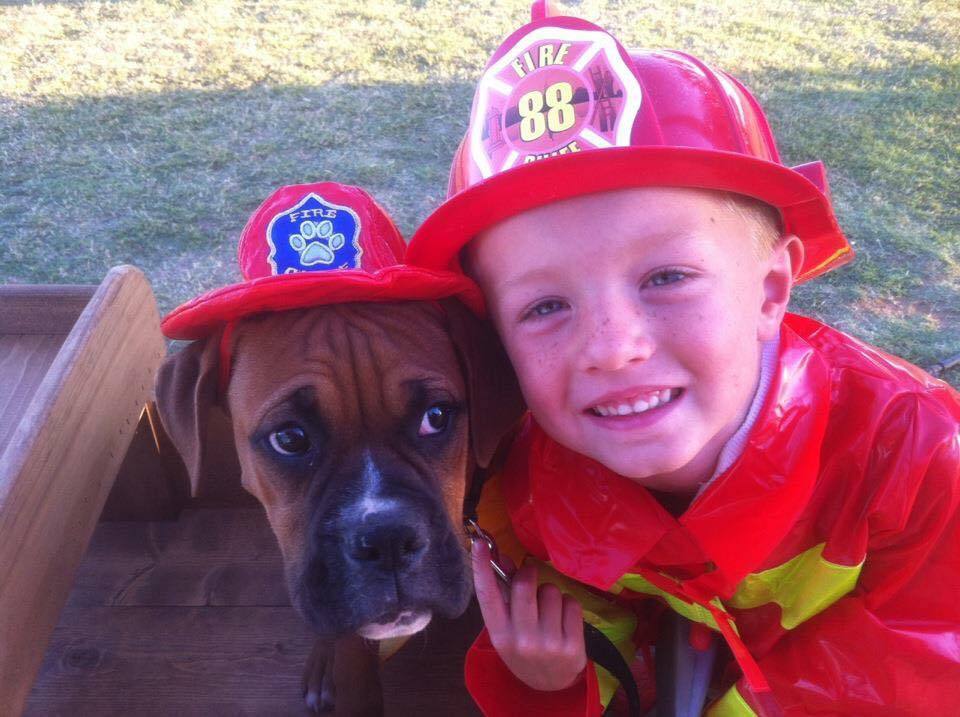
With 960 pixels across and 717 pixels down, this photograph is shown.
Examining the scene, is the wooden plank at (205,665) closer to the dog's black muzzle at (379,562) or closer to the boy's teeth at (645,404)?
the dog's black muzzle at (379,562)

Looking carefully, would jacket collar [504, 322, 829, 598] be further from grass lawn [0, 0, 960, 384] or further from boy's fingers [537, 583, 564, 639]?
grass lawn [0, 0, 960, 384]

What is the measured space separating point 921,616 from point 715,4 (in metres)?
7.84

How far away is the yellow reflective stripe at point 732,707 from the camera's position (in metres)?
2.06

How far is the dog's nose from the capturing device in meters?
1.90

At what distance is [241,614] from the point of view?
2889 mm

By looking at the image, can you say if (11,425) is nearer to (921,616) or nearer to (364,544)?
(364,544)

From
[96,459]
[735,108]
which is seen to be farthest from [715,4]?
[96,459]

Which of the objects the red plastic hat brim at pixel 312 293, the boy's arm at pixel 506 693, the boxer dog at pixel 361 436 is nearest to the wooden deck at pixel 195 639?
the boy's arm at pixel 506 693

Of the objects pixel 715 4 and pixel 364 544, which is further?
pixel 715 4

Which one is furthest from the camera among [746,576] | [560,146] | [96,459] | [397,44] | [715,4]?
[715,4]

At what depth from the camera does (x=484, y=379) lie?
7.30 feet

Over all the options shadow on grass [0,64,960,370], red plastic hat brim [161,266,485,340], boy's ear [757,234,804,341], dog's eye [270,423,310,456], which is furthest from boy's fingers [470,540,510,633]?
shadow on grass [0,64,960,370]

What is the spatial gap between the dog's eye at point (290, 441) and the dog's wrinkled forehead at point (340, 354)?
3.2 inches

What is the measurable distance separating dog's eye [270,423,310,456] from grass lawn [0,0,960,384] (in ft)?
9.43
